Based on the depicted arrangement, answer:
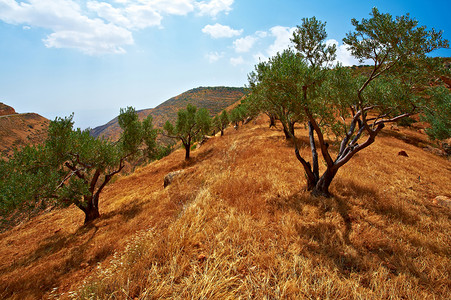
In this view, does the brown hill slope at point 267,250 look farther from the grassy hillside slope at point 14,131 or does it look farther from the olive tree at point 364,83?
the grassy hillside slope at point 14,131

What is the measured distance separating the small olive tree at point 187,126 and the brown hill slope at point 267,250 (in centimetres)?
1958

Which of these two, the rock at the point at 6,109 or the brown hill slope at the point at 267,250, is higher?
the rock at the point at 6,109

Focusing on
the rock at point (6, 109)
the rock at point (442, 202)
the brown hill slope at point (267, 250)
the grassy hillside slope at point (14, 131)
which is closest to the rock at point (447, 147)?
the brown hill slope at point (267, 250)

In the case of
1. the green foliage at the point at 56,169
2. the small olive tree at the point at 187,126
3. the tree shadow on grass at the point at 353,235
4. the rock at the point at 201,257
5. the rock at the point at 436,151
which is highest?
the small olive tree at the point at 187,126

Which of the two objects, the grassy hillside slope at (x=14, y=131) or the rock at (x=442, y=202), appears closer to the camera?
the rock at (x=442, y=202)

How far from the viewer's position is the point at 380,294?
3.60m

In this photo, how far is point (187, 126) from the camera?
95.7 feet

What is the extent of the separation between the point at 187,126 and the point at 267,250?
2663cm

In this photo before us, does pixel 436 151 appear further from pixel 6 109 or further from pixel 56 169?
pixel 6 109

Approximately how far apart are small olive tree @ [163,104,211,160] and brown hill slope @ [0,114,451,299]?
64.3 feet

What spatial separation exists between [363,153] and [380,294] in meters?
15.6

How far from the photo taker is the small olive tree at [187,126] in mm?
28672

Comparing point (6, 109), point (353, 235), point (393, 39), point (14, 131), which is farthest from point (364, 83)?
point (6, 109)

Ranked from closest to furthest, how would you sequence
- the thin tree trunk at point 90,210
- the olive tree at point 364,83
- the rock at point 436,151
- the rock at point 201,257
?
the rock at point 201,257 < the olive tree at point 364,83 < the thin tree trunk at point 90,210 < the rock at point 436,151
